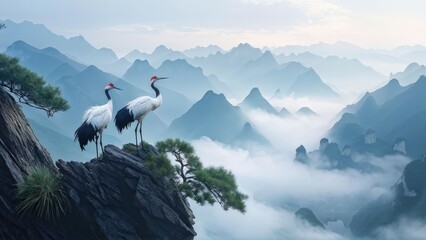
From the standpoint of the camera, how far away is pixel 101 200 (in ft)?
51.9

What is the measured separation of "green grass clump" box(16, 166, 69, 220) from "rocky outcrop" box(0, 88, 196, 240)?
31 centimetres

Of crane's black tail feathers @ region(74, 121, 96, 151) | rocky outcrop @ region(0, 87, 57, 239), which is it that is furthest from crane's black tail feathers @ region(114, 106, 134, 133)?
rocky outcrop @ region(0, 87, 57, 239)

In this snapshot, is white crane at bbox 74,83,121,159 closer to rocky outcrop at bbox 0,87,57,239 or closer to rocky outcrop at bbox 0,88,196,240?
rocky outcrop at bbox 0,88,196,240

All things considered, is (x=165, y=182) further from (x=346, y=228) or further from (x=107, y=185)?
(x=346, y=228)

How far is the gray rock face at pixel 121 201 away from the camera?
51.5ft

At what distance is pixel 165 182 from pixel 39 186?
4985 mm

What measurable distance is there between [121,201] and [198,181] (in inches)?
148

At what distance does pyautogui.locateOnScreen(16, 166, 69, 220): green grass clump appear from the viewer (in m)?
14.6

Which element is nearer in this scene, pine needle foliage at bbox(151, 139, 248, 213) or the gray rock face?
the gray rock face

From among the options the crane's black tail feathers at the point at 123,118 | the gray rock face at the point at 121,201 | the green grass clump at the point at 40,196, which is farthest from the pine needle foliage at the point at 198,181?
the green grass clump at the point at 40,196

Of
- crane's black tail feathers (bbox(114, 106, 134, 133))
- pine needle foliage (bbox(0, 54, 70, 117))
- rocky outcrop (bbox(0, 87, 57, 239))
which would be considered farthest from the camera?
pine needle foliage (bbox(0, 54, 70, 117))

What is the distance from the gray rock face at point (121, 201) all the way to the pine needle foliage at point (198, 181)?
112 cm

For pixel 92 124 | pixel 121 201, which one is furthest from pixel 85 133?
pixel 121 201

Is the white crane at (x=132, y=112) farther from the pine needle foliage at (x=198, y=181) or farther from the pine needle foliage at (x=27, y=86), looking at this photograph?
the pine needle foliage at (x=27, y=86)
